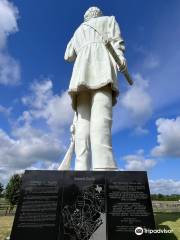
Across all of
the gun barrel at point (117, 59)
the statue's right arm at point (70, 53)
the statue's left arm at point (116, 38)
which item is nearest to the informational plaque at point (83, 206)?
the gun barrel at point (117, 59)

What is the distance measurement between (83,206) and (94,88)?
268 centimetres

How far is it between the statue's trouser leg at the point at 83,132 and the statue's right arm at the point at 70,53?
1.19 m

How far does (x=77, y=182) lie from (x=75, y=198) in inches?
10.7

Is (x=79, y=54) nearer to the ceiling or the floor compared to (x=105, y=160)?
nearer to the ceiling

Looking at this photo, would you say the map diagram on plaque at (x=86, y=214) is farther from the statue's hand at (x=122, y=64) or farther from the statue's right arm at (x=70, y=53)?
the statue's right arm at (x=70, y=53)

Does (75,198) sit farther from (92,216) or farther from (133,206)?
(133,206)

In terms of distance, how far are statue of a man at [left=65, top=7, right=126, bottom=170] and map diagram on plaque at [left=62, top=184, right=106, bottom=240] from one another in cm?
95

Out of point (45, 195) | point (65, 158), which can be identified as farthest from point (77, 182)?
point (65, 158)

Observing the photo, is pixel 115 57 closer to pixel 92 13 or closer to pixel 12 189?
pixel 92 13

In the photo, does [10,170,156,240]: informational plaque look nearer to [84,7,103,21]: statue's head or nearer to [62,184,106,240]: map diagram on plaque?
[62,184,106,240]: map diagram on plaque

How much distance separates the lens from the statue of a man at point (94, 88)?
552cm

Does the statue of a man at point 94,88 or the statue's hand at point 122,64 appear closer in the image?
the statue of a man at point 94,88

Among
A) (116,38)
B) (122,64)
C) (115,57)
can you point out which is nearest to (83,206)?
(122,64)

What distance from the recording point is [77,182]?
14.6 ft
